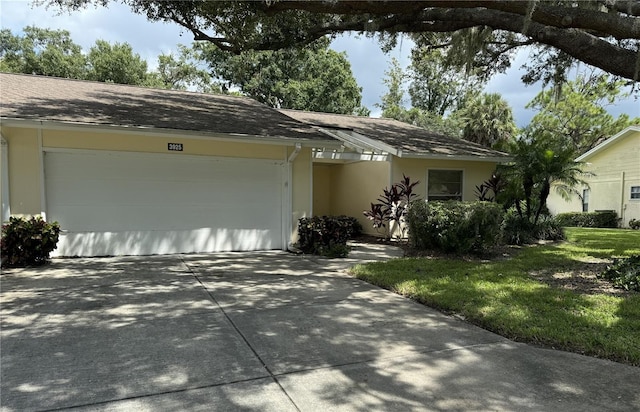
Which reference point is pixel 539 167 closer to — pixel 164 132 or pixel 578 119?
pixel 164 132

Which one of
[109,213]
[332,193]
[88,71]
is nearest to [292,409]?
[109,213]

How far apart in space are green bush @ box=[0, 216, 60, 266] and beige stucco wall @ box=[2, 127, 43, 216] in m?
0.45

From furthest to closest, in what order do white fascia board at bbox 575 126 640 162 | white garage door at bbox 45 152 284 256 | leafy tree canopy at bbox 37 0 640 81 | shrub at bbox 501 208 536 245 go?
white fascia board at bbox 575 126 640 162, shrub at bbox 501 208 536 245, white garage door at bbox 45 152 284 256, leafy tree canopy at bbox 37 0 640 81

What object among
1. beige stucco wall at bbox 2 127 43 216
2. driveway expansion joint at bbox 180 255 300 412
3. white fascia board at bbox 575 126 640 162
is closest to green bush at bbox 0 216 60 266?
beige stucco wall at bbox 2 127 43 216

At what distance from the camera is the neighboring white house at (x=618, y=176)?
820 inches

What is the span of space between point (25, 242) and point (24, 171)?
1580 mm

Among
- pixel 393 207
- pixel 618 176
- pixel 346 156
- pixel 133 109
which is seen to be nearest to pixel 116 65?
pixel 133 109

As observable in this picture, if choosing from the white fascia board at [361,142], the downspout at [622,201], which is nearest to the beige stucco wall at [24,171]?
the white fascia board at [361,142]

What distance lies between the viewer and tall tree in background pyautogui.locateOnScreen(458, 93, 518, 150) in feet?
89.5

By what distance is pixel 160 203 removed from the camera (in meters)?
9.04

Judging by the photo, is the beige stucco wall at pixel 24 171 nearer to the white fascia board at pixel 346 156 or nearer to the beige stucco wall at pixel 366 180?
the white fascia board at pixel 346 156

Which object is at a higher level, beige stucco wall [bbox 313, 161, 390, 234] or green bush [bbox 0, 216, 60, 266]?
beige stucco wall [bbox 313, 161, 390, 234]

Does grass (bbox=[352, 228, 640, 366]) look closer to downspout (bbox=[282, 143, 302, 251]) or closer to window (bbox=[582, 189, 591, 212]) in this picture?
downspout (bbox=[282, 143, 302, 251])

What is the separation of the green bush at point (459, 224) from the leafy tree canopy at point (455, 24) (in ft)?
11.0
